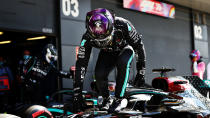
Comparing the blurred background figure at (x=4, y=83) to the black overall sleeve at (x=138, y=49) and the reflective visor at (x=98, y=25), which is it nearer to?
the black overall sleeve at (x=138, y=49)

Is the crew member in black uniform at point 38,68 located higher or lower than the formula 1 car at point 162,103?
higher

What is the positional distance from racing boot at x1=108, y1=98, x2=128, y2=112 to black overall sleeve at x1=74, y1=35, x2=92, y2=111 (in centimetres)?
43

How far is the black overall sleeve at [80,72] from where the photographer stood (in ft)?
11.2

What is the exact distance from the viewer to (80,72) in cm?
354

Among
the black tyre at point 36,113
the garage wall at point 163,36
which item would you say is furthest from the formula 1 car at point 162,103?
the garage wall at point 163,36

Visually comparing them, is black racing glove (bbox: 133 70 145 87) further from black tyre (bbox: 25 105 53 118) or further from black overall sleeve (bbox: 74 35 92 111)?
black tyre (bbox: 25 105 53 118)

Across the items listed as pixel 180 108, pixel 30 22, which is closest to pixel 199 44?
pixel 30 22

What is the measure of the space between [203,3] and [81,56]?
11.5 m

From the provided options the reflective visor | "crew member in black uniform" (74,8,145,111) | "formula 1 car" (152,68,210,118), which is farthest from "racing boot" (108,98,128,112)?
the reflective visor

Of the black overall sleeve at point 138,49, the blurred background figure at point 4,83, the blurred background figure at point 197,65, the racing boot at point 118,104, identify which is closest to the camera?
the racing boot at point 118,104

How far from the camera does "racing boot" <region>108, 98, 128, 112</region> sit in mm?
3112

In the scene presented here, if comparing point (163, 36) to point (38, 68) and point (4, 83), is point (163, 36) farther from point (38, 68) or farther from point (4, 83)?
point (38, 68)

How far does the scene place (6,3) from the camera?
7.09m

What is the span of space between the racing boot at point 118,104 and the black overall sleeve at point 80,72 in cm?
43
